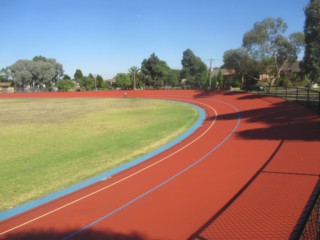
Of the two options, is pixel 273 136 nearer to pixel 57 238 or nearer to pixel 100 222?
pixel 100 222

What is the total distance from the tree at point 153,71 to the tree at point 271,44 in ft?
148

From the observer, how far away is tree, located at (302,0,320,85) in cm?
2822

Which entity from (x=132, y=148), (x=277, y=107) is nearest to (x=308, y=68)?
(x=277, y=107)

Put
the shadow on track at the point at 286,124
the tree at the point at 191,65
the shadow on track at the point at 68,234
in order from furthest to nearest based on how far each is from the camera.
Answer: the tree at the point at 191,65
the shadow on track at the point at 286,124
the shadow on track at the point at 68,234

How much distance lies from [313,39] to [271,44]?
15.3 m

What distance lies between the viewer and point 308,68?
29594 mm

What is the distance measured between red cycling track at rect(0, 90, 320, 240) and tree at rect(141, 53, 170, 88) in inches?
2861

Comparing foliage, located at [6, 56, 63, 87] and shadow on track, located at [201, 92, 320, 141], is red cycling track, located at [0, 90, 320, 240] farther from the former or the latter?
foliage, located at [6, 56, 63, 87]

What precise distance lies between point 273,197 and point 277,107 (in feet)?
74.1

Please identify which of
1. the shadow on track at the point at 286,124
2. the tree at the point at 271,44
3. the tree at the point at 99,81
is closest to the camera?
the shadow on track at the point at 286,124

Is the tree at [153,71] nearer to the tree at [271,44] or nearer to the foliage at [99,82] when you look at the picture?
the foliage at [99,82]

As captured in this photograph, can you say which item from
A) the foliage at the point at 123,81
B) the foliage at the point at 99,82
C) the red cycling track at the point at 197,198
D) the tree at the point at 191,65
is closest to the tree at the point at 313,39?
the red cycling track at the point at 197,198

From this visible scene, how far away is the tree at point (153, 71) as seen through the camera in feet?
289

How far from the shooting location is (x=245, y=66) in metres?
46.2
